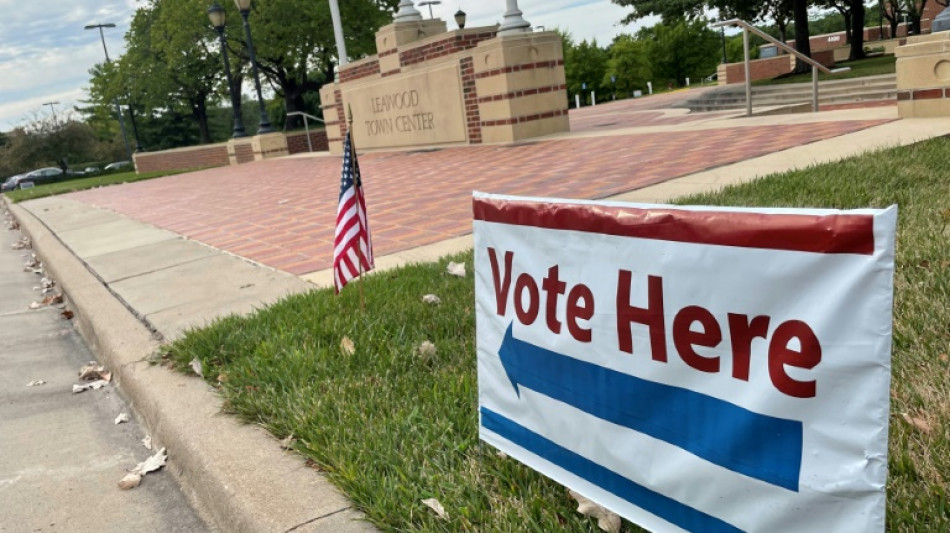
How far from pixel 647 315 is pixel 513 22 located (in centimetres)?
1326

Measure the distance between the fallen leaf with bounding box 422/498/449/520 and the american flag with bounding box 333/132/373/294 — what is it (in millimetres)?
1808

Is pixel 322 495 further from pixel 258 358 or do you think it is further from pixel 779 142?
pixel 779 142

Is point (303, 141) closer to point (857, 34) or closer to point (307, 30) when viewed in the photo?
point (307, 30)

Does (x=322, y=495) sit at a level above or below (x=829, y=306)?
below

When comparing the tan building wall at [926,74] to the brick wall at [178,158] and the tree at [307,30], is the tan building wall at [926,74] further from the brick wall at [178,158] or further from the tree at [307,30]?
the brick wall at [178,158]

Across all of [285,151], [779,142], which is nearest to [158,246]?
[779,142]

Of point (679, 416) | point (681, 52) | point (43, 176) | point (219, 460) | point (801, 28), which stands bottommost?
point (219, 460)

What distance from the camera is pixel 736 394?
5.14ft

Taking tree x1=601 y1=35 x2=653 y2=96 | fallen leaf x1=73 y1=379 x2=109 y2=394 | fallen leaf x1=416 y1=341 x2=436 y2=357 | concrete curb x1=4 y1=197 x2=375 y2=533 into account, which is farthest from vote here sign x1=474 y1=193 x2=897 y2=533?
tree x1=601 y1=35 x2=653 y2=96

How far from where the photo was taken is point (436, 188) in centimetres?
949

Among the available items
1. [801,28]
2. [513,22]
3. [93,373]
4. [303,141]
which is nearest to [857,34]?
[801,28]

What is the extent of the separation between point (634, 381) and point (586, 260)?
321 mm

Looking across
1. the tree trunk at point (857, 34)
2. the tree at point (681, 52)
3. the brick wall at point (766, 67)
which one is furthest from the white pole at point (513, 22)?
the tree at point (681, 52)

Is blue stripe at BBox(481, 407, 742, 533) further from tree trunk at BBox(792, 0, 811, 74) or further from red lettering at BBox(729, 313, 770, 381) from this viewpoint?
tree trunk at BBox(792, 0, 811, 74)
